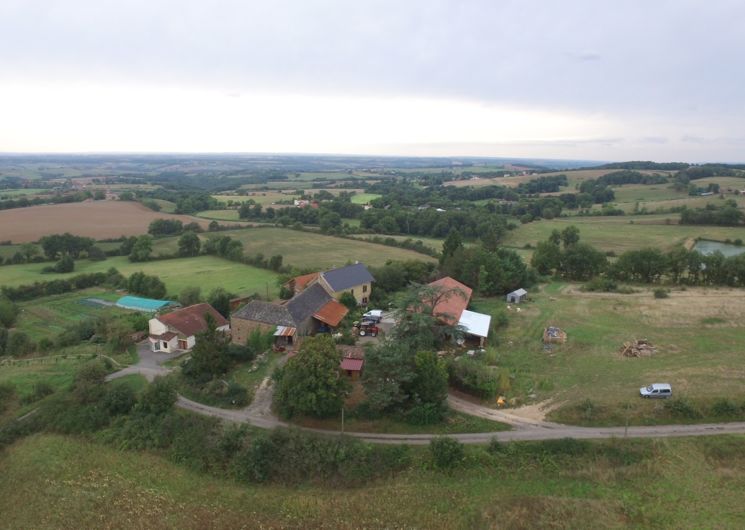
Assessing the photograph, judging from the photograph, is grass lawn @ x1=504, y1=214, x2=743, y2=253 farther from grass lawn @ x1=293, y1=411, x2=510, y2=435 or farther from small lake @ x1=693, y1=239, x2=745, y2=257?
grass lawn @ x1=293, y1=411, x2=510, y2=435

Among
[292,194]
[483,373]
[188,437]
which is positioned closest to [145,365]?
[188,437]

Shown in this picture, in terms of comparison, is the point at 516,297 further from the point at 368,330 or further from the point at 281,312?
the point at 281,312

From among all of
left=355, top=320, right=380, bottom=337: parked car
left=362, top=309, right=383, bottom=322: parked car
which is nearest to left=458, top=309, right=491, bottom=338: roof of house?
left=355, top=320, right=380, bottom=337: parked car

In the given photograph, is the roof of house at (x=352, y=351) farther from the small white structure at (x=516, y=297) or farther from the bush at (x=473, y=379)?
the small white structure at (x=516, y=297)

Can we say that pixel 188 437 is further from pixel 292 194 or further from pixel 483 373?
pixel 292 194

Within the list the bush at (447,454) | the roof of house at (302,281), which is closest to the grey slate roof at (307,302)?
the roof of house at (302,281)

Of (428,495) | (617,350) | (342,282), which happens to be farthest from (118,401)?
(617,350)
